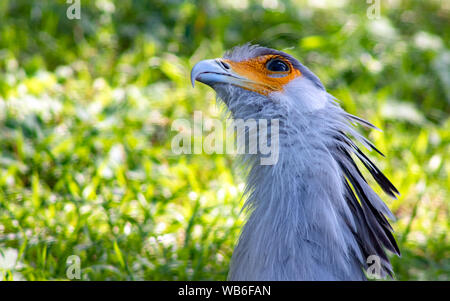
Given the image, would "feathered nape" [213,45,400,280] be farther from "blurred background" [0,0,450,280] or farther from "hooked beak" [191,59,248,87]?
"blurred background" [0,0,450,280]

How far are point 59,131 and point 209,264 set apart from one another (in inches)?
61.7

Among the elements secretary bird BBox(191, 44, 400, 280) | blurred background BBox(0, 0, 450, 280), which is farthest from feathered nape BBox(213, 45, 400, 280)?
blurred background BBox(0, 0, 450, 280)

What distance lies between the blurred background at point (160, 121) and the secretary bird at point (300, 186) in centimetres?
48

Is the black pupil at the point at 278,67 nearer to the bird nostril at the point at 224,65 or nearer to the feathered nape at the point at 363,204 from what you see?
the bird nostril at the point at 224,65

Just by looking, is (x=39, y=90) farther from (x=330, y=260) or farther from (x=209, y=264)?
(x=330, y=260)

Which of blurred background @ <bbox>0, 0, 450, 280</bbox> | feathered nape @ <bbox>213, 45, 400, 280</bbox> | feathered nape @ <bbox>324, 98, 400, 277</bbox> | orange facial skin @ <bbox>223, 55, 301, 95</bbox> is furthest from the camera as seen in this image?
blurred background @ <bbox>0, 0, 450, 280</bbox>

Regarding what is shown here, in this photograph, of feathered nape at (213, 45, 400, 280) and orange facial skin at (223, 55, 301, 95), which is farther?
orange facial skin at (223, 55, 301, 95)

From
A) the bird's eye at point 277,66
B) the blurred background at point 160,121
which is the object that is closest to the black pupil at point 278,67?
the bird's eye at point 277,66

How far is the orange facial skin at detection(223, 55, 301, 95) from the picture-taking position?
7.55 feet

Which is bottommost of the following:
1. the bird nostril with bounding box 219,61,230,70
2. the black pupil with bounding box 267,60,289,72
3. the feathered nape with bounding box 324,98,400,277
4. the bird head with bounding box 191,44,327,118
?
the feathered nape with bounding box 324,98,400,277

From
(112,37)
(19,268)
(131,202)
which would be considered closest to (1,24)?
(112,37)

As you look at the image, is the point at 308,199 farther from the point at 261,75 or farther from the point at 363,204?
the point at 261,75

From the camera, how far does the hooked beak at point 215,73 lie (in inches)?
88.1

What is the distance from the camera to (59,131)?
3770 mm
